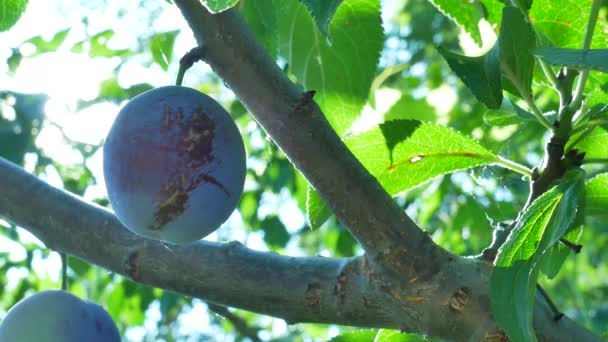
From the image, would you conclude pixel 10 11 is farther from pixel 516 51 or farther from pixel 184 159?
pixel 516 51

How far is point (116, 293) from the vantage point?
223 cm

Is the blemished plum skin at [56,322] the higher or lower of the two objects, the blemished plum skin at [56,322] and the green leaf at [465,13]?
the lower

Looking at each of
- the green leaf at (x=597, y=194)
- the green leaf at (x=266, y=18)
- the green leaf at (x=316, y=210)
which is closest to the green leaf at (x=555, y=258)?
the green leaf at (x=597, y=194)

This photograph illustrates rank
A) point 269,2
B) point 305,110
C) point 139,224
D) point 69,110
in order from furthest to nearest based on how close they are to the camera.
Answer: point 69,110 → point 269,2 → point 139,224 → point 305,110

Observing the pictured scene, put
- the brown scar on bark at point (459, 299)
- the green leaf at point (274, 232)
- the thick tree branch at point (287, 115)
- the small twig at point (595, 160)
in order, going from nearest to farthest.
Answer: the thick tree branch at point (287, 115) → the brown scar on bark at point (459, 299) → the small twig at point (595, 160) → the green leaf at point (274, 232)

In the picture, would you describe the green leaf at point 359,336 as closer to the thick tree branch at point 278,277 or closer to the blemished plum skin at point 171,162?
the thick tree branch at point 278,277

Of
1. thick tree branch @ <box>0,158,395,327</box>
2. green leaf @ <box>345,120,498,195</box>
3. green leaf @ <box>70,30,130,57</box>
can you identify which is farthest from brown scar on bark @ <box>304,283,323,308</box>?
green leaf @ <box>70,30,130,57</box>

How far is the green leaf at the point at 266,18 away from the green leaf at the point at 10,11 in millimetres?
251

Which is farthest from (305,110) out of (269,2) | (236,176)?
(269,2)

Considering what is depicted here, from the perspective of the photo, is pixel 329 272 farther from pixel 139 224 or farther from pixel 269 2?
pixel 269 2

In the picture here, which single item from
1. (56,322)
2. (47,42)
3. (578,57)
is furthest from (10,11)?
(47,42)

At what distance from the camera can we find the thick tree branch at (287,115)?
80cm

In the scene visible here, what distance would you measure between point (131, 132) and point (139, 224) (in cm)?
10

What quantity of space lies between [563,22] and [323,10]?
0.61m
